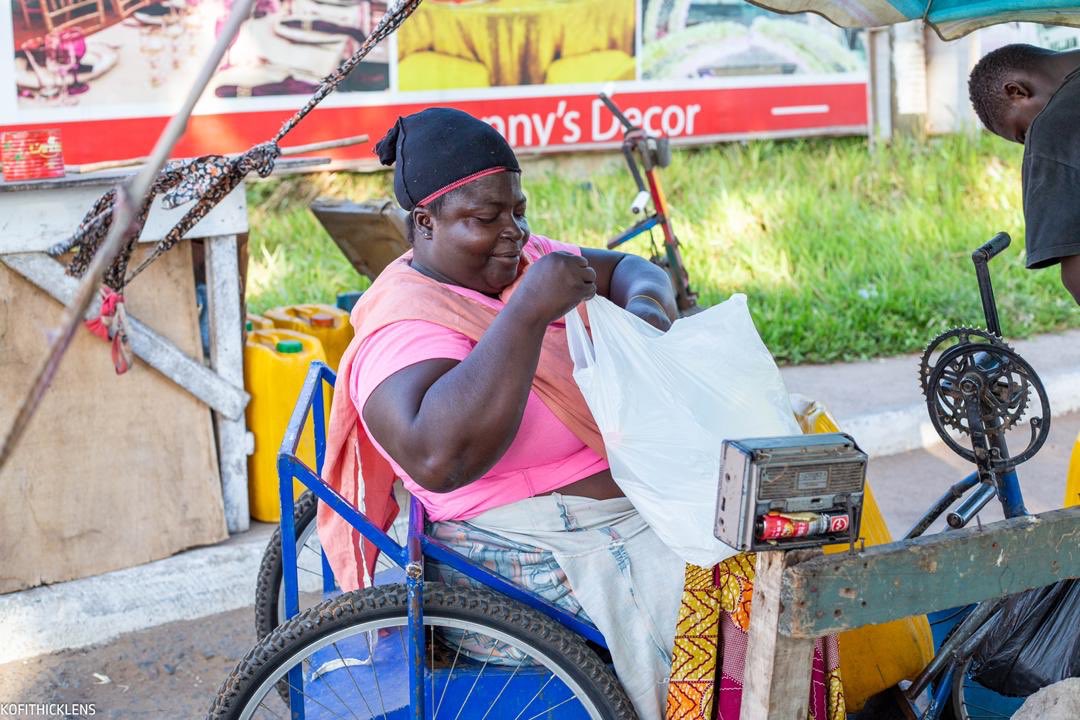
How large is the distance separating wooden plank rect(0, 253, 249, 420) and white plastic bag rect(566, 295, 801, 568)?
71.4 inches

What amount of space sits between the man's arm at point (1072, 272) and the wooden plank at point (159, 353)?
241 cm

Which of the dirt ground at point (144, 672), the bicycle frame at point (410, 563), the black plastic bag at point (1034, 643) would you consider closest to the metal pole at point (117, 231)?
the bicycle frame at point (410, 563)

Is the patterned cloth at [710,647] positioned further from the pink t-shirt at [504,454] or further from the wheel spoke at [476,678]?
the pink t-shirt at [504,454]

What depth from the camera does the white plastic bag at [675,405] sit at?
1898 mm

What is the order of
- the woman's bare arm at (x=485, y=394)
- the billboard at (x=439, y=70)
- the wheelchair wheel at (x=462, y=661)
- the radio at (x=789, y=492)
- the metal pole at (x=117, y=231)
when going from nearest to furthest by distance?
the metal pole at (x=117, y=231), the radio at (x=789, y=492), the woman's bare arm at (x=485, y=394), the wheelchair wheel at (x=462, y=661), the billboard at (x=439, y=70)

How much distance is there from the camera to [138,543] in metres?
3.51

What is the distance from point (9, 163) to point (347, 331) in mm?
1268

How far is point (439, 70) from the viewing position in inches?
258

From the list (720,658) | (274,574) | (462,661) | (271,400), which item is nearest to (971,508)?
(720,658)

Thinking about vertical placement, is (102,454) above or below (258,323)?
below

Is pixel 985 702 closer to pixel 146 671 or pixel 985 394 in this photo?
pixel 985 394

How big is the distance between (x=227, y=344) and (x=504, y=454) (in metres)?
1.82

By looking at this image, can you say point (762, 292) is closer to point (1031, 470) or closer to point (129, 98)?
point (1031, 470)

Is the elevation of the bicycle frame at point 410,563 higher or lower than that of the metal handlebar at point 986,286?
lower
